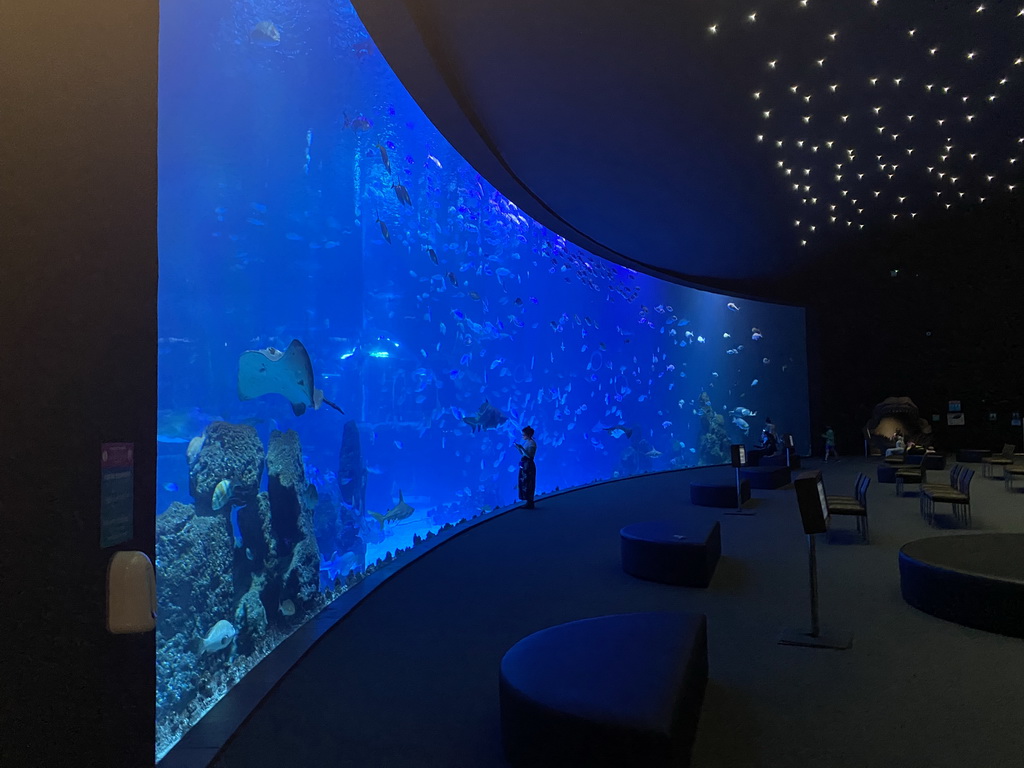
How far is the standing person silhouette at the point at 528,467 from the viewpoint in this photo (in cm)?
1203

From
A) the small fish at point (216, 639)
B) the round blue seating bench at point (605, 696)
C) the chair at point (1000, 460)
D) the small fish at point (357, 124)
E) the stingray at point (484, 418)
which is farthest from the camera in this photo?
the stingray at point (484, 418)

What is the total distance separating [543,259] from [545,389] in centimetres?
395

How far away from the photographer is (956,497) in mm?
8500

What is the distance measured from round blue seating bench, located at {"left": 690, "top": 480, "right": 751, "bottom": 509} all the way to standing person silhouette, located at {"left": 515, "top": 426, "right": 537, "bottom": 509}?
3088 millimetres

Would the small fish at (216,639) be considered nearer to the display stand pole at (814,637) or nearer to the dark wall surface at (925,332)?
the display stand pole at (814,637)

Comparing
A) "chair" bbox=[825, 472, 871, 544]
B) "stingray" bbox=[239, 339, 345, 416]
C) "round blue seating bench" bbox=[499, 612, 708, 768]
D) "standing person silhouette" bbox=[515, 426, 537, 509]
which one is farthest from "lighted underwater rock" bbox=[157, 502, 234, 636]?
"chair" bbox=[825, 472, 871, 544]

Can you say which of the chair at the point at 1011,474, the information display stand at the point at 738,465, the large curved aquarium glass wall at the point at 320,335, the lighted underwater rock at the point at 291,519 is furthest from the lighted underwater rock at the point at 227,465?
the chair at the point at 1011,474

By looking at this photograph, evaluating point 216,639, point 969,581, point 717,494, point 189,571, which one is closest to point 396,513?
point 717,494

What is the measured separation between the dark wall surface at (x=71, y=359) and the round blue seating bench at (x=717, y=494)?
1060 centimetres

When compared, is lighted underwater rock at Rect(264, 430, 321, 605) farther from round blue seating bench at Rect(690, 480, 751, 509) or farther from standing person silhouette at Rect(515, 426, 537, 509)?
round blue seating bench at Rect(690, 480, 751, 509)

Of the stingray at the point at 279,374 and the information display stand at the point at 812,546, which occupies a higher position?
the stingray at the point at 279,374

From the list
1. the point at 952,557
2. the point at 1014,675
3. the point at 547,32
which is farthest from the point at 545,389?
the point at 1014,675

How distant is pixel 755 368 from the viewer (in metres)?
22.7

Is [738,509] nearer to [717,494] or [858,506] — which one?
[717,494]
